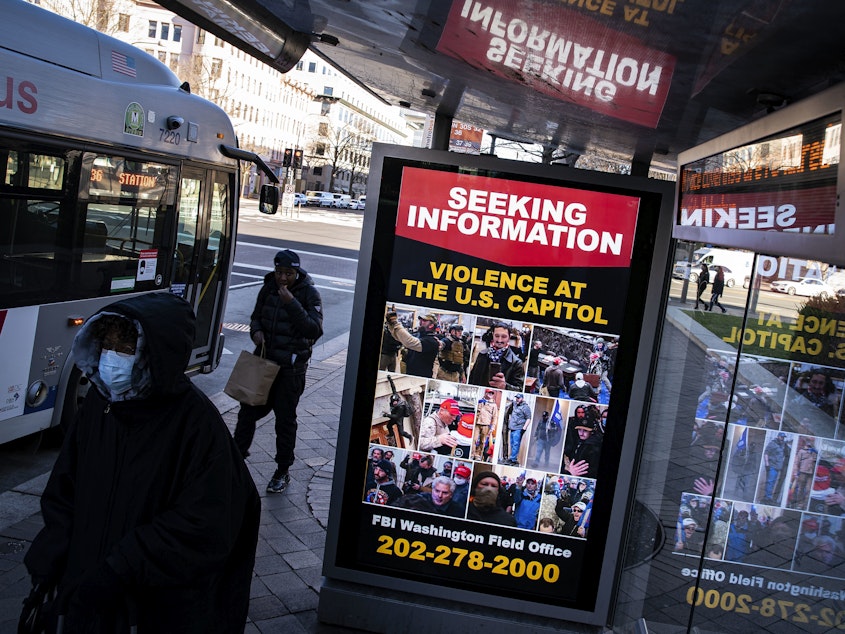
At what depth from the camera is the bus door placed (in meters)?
9.52

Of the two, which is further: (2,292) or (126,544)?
(2,292)

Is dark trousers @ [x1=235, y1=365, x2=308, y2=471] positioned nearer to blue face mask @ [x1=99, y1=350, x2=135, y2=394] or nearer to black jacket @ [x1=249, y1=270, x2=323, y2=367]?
black jacket @ [x1=249, y1=270, x2=323, y2=367]

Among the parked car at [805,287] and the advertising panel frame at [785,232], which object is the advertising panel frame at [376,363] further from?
the parked car at [805,287]

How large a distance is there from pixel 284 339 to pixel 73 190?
7.97ft

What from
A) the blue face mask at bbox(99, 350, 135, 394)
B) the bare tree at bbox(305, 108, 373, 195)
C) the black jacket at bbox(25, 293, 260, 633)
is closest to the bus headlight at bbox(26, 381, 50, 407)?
the black jacket at bbox(25, 293, 260, 633)

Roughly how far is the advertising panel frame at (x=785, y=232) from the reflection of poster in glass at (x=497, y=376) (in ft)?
2.08

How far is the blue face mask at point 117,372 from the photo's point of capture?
260cm

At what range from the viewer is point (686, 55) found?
111 inches


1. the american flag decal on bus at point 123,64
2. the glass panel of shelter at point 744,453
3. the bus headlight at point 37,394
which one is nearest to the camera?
the glass panel of shelter at point 744,453

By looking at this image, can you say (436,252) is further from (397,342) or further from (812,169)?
(812,169)

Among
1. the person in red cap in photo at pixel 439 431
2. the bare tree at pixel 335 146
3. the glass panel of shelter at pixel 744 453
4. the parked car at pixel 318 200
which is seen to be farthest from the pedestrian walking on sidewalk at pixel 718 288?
the bare tree at pixel 335 146

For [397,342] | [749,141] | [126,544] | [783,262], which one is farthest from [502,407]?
[126,544]

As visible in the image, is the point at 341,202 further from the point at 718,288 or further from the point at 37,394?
the point at 718,288

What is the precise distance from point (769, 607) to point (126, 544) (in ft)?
9.14
